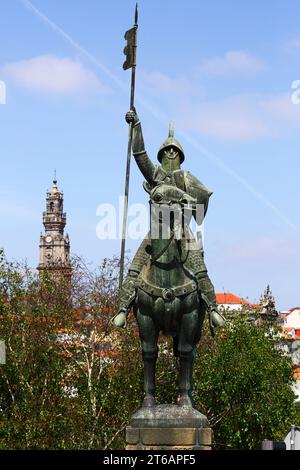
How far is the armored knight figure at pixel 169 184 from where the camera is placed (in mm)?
15398

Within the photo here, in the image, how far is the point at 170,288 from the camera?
15.3m

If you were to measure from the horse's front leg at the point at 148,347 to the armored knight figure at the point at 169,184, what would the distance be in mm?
268

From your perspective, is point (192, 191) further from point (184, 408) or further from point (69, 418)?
point (69, 418)

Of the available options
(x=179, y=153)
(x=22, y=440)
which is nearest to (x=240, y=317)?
(x=22, y=440)

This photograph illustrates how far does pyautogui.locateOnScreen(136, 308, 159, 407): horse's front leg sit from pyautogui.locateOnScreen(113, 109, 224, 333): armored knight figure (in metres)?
0.27

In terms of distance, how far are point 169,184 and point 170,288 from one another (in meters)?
1.63

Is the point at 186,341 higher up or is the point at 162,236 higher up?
the point at 162,236

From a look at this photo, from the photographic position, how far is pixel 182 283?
50.3 ft

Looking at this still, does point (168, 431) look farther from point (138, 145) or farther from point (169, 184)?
point (138, 145)

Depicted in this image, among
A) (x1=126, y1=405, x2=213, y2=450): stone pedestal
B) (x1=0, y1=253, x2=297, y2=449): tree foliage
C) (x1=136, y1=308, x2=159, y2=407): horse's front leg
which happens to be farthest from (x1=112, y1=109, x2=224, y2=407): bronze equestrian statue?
(x1=0, y1=253, x2=297, y2=449): tree foliage

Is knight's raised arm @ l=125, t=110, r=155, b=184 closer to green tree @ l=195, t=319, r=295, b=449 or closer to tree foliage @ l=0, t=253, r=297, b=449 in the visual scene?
tree foliage @ l=0, t=253, r=297, b=449

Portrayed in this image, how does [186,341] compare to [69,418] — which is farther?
[69,418]

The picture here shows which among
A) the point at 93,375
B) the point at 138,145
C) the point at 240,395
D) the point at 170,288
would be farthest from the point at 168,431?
the point at 240,395
